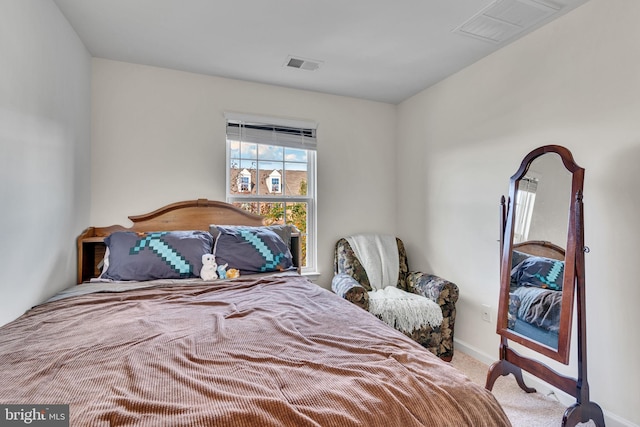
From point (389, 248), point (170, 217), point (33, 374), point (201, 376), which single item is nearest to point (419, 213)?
point (389, 248)

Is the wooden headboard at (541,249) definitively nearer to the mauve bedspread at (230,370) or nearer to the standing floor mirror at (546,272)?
the standing floor mirror at (546,272)

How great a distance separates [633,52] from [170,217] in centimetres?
334

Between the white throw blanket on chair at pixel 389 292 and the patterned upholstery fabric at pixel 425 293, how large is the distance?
0.19 feet

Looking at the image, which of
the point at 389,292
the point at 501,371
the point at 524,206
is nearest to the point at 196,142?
the point at 389,292

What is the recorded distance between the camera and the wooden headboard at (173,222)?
7.75ft

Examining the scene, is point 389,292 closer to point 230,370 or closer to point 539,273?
point 539,273

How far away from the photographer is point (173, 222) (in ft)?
8.84

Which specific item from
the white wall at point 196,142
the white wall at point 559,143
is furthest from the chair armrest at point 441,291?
the white wall at point 196,142

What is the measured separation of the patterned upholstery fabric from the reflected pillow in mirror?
63cm

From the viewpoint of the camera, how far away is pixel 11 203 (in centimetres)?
146

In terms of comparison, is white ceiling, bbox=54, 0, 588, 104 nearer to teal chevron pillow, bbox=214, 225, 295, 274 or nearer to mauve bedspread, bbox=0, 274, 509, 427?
teal chevron pillow, bbox=214, 225, 295, 274

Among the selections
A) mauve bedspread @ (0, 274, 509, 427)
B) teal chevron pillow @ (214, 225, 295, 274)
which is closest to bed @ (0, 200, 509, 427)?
mauve bedspread @ (0, 274, 509, 427)

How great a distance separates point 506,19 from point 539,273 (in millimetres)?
1661

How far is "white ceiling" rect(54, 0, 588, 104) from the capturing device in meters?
1.88
